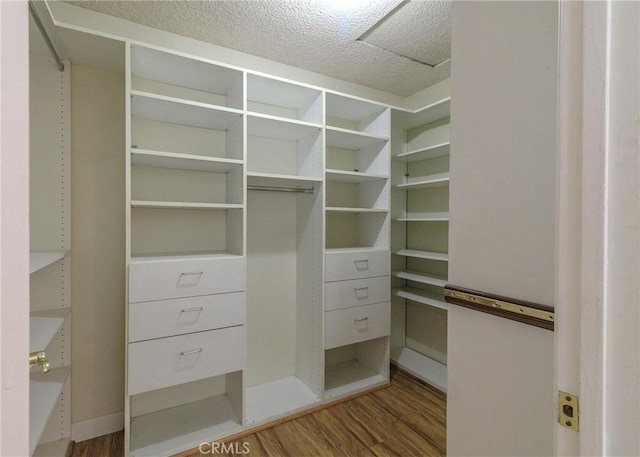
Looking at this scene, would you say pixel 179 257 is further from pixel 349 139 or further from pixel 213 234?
pixel 349 139

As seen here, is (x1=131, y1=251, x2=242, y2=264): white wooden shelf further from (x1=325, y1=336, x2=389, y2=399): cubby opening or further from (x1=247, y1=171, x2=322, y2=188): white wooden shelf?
(x1=325, y1=336, x2=389, y2=399): cubby opening

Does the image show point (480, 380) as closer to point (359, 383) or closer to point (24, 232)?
point (24, 232)

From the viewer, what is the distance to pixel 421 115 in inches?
98.4

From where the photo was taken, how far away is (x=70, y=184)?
1728mm

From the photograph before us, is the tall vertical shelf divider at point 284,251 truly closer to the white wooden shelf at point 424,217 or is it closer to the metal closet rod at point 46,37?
the white wooden shelf at point 424,217

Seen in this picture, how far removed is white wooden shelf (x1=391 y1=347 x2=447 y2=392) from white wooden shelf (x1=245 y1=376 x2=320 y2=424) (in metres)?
0.87

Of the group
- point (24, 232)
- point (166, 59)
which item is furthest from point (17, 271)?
point (166, 59)

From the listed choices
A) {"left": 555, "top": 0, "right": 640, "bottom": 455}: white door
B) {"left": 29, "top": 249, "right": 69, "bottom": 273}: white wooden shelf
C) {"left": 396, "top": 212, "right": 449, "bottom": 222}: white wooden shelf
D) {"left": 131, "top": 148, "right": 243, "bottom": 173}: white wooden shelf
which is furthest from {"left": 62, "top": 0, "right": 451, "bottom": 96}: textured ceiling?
{"left": 555, "top": 0, "right": 640, "bottom": 455}: white door

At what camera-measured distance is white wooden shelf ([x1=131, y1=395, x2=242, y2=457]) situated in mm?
1689

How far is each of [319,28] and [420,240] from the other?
1835 mm

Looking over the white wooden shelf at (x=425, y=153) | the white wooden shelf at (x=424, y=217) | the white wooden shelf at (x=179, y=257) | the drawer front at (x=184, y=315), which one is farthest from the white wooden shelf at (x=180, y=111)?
the white wooden shelf at (x=424, y=217)

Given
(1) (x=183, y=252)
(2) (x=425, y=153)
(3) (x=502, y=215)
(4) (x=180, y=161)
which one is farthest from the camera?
(2) (x=425, y=153)

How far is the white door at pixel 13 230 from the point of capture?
377 millimetres

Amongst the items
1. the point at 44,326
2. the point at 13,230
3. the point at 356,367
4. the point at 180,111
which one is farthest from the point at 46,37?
the point at 356,367
